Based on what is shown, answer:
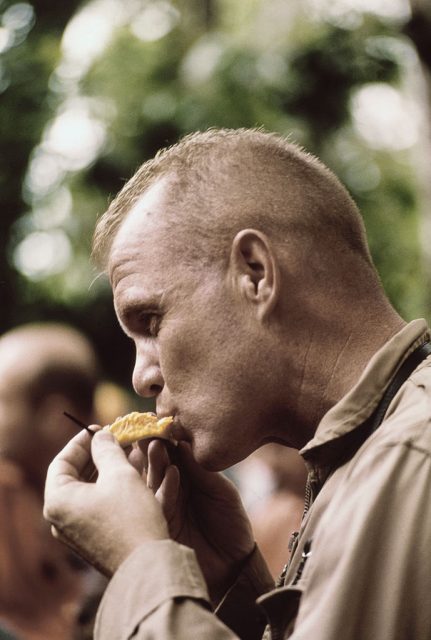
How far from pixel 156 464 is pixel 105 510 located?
87cm

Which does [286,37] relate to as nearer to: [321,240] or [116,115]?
[116,115]

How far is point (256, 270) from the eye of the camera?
9.48ft

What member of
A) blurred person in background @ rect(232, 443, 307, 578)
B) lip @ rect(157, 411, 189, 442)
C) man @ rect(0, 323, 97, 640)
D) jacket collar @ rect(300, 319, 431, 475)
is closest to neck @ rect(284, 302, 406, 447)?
jacket collar @ rect(300, 319, 431, 475)

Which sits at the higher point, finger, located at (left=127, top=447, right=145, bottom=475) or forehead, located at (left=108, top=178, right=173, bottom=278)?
forehead, located at (left=108, top=178, right=173, bottom=278)

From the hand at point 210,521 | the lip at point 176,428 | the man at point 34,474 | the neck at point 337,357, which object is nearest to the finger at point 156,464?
the hand at point 210,521

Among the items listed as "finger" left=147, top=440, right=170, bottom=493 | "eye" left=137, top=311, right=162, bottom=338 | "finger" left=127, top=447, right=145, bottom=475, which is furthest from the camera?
"finger" left=127, top=447, right=145, bottom=475

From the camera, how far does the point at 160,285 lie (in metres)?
3.01

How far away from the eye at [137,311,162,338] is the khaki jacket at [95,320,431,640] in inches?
25.4

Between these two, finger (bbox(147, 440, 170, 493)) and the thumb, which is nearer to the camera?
the thumb

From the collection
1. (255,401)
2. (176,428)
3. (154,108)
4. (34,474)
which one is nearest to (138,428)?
(176,428)

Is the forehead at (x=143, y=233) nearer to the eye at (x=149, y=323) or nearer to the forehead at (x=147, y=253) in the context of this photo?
the forehead at (x=147, y=253)

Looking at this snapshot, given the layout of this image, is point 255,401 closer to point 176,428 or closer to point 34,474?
point 176,428

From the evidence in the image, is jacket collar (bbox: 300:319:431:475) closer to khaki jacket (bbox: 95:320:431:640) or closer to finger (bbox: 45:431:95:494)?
khaki jacket (bbox: 95:320:431:640)

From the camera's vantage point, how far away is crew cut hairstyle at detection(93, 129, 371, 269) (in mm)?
2939
